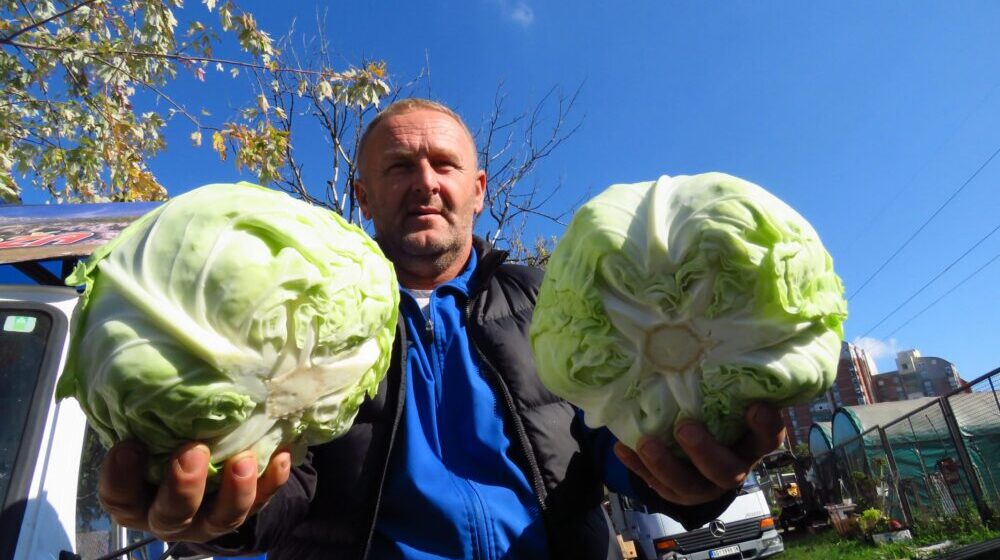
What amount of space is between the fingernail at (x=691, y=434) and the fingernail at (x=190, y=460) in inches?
60.4

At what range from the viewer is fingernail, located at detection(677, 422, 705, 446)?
2.02 metres

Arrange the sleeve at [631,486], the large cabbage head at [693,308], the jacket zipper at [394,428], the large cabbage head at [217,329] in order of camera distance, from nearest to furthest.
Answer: the large cabbage head at [217,329] → the large cabbage head at [693,308] → the jacket zipper at [394,428] → the sleeve at [631,486]

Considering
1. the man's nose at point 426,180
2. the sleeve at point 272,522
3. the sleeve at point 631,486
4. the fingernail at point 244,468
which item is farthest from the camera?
the man's nose at point 426,180

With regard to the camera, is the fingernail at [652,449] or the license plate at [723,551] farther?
the license plate at [723,551]

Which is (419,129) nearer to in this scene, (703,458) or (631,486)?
(631,486)

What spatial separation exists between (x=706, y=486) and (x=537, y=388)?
104 centimetres

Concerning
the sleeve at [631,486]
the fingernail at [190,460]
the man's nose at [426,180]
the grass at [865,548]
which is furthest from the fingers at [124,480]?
the grass at [865,548]

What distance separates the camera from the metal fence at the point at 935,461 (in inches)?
534

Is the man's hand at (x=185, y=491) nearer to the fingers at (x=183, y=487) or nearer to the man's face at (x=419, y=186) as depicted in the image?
the fingers at (x=183, y=487)

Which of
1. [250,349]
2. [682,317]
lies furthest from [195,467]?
[682,317]

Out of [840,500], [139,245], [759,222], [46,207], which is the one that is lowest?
[840,500]

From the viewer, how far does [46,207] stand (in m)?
5.92

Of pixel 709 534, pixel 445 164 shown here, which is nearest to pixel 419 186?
pixel 445 164

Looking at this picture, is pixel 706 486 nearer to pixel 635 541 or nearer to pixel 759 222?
pixel 759 222
